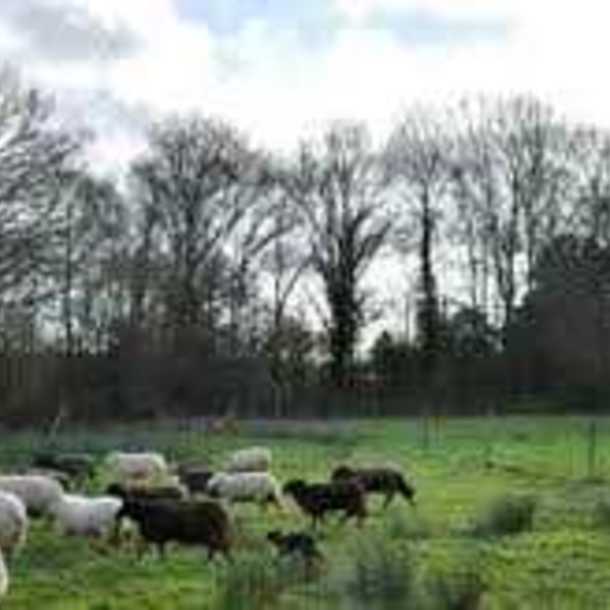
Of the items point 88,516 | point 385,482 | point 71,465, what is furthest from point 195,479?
point 88,516

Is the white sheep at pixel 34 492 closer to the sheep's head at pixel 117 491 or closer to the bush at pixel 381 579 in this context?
the sheep's head at pixel 117 491

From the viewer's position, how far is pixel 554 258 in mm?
95500

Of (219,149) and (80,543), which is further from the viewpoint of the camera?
(219,149)

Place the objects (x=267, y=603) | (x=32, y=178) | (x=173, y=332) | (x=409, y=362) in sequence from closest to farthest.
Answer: (x=267, y=603) → (x=32, y=178) → (x=173, y=332) → (x=409, y=362)

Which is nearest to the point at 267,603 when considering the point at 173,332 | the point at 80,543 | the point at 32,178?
the point at 80,543

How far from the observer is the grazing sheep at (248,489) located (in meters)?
35.5

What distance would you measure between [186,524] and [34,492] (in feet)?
17.9

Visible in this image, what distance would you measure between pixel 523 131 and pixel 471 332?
10848 millimetres

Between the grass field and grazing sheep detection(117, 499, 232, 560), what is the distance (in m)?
0.31

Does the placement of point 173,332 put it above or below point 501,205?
below

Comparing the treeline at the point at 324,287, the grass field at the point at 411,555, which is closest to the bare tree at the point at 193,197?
the treeline at the point at 324,287

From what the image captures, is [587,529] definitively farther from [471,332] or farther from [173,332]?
[471,332]

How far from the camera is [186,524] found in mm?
27969

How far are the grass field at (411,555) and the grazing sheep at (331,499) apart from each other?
0.32m
